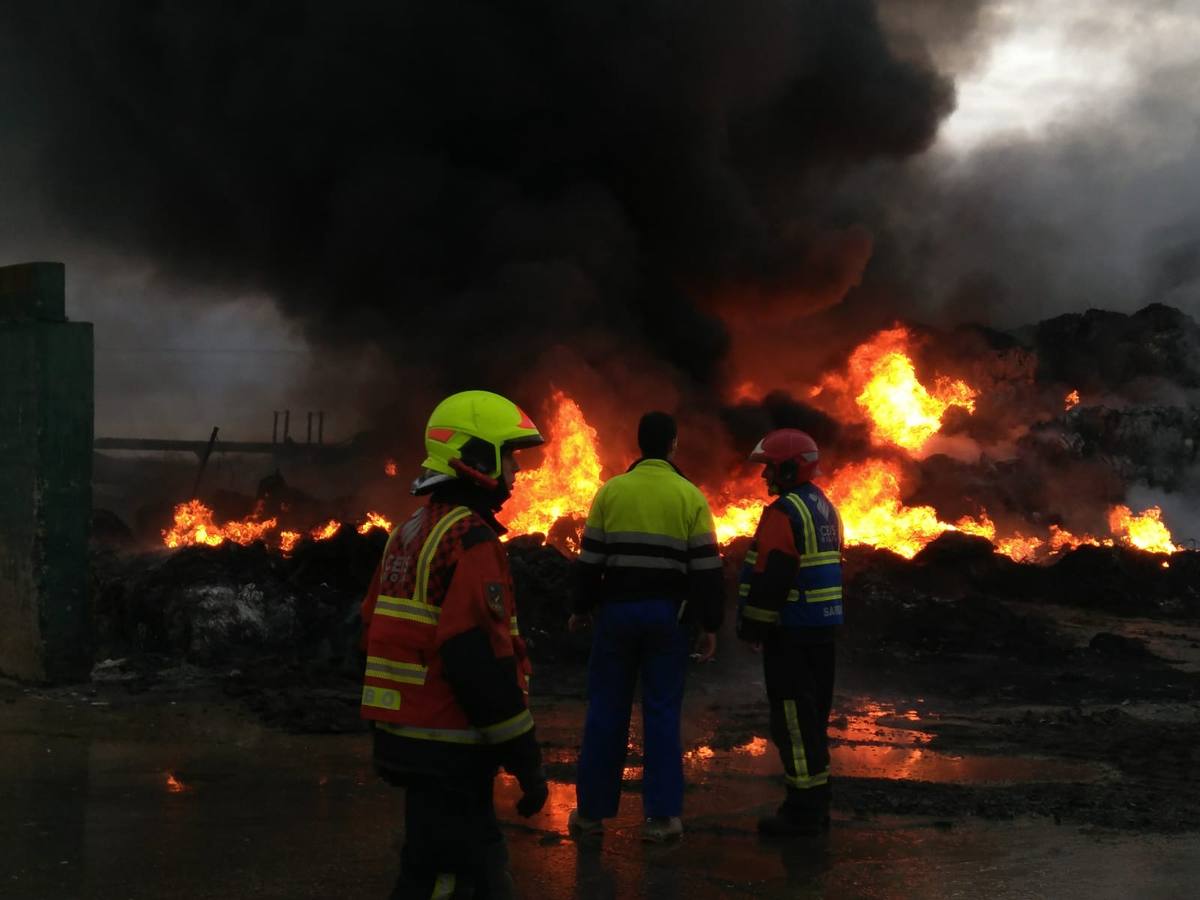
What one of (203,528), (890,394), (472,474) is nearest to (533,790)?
(472,474)

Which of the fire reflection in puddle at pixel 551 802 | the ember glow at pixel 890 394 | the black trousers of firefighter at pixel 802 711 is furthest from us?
the ember glow at pixel 890 394

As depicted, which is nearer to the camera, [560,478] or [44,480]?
[44,480]

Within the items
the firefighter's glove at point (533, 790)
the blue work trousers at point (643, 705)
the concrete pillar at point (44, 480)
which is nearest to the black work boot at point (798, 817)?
the blue work trousers at point (643, 705)

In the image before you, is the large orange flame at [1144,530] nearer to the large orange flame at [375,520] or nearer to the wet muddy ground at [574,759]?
the wet muddy ground at [574,759]

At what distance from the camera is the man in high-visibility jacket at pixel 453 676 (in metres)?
3.07

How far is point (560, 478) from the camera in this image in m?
18.1

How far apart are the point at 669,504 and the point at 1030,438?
24.2m

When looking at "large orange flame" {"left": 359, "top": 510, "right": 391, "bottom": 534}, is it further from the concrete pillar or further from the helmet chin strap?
the helmet chin strap

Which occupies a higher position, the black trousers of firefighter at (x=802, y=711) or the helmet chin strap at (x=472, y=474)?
the helmet chin strap at (x=472, y=474)

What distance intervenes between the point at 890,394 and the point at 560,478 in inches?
384

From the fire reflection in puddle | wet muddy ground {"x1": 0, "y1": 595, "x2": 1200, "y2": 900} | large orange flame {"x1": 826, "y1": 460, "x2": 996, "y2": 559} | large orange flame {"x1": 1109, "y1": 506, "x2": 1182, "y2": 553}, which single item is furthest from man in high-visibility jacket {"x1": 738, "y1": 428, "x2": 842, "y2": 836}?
large orange flame {"x1": 1109, "y1": 506, "x2": 1182, "y2": 553}

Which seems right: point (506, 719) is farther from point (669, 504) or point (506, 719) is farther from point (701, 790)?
point (701, 790)

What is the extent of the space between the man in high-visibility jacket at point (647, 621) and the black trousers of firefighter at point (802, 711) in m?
0.44

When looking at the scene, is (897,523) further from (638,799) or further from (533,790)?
(533,790)
